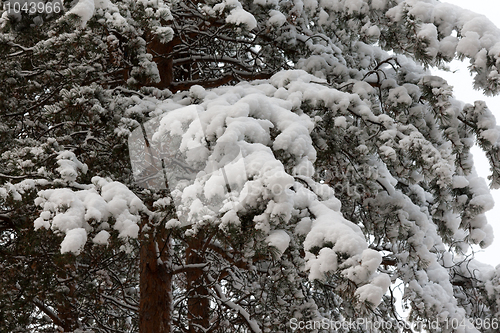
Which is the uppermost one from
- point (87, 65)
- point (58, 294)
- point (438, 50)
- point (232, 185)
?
point (438, 50)

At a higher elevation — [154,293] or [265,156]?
[265,156]

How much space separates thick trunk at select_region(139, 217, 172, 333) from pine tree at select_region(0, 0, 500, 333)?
0.02 m

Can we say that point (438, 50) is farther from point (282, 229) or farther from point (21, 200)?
point (21, 200)

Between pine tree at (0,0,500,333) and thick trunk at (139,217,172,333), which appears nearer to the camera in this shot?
pine tree at (0,0,500,333)

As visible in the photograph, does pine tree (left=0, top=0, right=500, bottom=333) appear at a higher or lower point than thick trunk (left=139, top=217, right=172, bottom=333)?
higher

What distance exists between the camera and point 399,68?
5012 mm

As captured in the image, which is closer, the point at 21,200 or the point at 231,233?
the point at 231,233

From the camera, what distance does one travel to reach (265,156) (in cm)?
275

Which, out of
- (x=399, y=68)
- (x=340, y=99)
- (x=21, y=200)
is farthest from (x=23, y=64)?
(x=399, y=68)

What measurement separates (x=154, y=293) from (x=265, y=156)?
312 cm

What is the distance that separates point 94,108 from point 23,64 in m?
2.70

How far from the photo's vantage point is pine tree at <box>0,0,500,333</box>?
2754 mm

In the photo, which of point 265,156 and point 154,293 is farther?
point 154,293

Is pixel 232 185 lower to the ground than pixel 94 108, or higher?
higher
